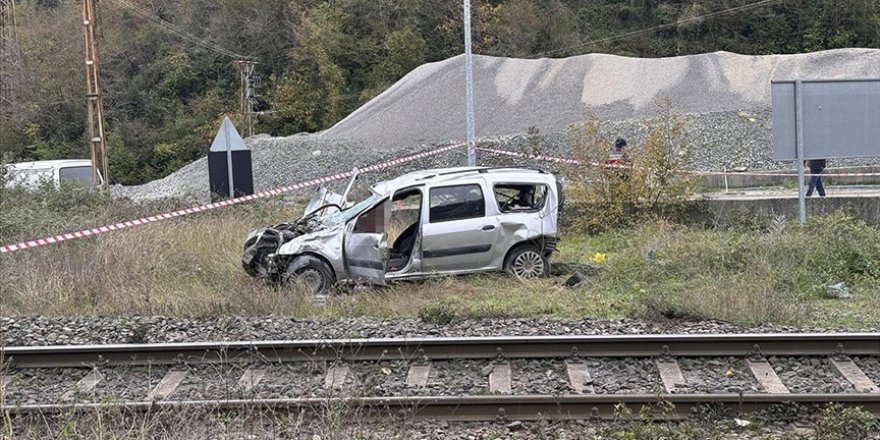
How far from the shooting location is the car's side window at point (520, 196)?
42.4ft

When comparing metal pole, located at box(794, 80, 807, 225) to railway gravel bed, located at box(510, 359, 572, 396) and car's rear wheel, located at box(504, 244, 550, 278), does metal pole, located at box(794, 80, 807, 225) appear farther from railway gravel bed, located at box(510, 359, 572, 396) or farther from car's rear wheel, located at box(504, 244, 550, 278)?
railway gravel bed, located at box(510, 359, 572, 396)

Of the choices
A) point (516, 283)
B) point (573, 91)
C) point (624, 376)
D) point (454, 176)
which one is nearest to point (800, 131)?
point (516, 283)

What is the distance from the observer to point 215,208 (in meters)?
17.2

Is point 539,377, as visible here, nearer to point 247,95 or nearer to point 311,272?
point 311,272

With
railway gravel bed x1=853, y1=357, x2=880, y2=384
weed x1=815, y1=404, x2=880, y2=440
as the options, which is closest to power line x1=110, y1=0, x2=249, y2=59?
railway gravel bed x1=853, y1=357, x2=880, y2=384


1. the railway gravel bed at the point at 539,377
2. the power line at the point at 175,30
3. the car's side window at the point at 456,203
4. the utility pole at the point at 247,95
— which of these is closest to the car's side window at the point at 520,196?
the car's side window at the point at 456,203

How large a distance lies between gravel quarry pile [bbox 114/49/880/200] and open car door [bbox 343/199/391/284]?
1489cm

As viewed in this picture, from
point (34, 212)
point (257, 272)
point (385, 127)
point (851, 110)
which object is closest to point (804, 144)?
point (851, 110)

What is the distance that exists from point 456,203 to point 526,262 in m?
1.22

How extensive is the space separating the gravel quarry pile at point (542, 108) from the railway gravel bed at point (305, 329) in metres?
17.5

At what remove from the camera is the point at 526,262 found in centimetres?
1269

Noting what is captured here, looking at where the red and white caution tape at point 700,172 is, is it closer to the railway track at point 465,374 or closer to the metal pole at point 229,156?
the metal pole at point 229,156

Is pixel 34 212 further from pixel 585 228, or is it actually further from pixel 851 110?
pixel 851 110

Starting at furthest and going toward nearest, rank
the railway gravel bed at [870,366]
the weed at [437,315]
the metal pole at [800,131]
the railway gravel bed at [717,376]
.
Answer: the metal pole at [800,131]
the weed at [437,315]
the railway gravel bed at [870,366]
the railway gravel bed at [717,376]
